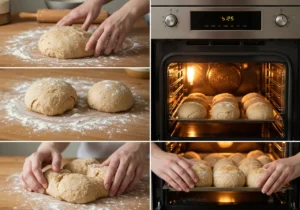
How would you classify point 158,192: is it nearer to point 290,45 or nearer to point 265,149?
point 265,149

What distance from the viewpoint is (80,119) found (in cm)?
192

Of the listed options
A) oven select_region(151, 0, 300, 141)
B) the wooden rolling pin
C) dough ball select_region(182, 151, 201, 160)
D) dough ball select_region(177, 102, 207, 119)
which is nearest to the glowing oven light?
oven select_region(151, 0, 300, 141)

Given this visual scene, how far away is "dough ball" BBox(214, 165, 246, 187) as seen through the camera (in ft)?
6.20

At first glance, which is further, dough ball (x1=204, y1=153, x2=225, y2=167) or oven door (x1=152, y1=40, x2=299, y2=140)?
dough ball (x1=204, y1=153, x2=225, y2=167)

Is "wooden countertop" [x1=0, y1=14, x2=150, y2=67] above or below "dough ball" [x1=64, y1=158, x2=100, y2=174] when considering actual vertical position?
above

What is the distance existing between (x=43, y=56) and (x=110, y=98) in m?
0.25

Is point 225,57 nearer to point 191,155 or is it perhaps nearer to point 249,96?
point 249,96

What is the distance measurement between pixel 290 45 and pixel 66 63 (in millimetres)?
673

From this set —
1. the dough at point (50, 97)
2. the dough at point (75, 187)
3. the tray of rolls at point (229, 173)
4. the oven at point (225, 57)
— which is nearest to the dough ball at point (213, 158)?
the tray of rolls at point (229, 173)

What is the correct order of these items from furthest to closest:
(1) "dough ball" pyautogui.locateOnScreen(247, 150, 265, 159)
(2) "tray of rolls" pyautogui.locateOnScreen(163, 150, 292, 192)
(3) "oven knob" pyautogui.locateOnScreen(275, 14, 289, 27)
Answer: (1) "dough ball" pyautogui.locateOnScreen(247, 150, 265, 159)
(2) "tray of rolls" pyautogui.locateOnScreen(163, 150, 292, 192)
(3) "oven knob" pyautogui.locateOnScreen(275, 14, 289, 27)

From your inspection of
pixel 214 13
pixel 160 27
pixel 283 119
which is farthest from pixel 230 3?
pixel 283 119

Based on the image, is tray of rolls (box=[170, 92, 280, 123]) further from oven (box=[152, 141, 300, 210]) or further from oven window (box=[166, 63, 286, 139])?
oven (box=[152, 141, 300, 210])

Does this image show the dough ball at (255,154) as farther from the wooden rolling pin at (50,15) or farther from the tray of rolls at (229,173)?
the wooden rolling pin at (50,15)

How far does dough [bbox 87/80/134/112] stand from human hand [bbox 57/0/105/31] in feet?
0.70
